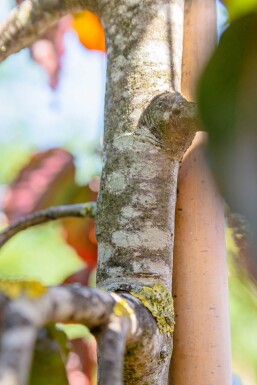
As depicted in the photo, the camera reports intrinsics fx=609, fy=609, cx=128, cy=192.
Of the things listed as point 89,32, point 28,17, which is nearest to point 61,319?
point 28,17

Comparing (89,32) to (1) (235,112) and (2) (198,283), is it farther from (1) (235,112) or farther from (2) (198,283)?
(1) (235,112)

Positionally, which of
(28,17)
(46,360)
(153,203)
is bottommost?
(46,360)

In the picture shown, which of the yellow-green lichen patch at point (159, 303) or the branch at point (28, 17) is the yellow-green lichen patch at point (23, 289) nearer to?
the yellow-green lichen patch at point (159, 303)

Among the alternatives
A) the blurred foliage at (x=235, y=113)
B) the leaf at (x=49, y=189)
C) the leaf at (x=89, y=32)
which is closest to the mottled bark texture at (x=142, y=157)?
the blurred foliage at (x=235, y=113)

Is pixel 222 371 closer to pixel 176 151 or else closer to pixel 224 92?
pixel 176 151

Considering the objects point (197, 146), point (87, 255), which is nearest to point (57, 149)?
point (87, 255)

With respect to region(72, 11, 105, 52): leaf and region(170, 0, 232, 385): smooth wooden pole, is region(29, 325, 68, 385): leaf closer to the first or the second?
region(170, 0, 232, 385): smooth wooden pole

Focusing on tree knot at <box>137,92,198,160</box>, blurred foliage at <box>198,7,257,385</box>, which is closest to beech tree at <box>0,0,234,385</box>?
tree knot at <box>137,92,198,160</box>
